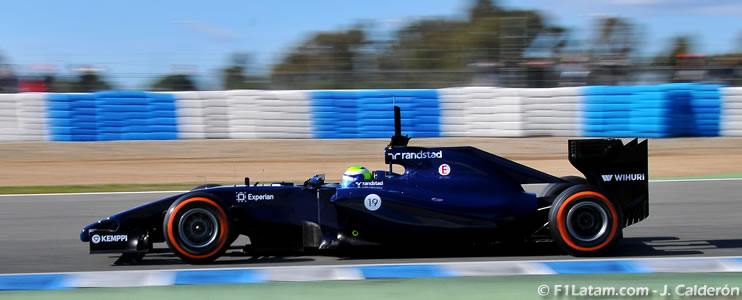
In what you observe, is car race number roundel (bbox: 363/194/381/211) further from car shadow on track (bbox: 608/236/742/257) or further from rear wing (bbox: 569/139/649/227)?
car shadow on track (bbox: 608/236/742/257)

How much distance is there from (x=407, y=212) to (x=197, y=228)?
1.82m

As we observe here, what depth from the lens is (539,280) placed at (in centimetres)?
605

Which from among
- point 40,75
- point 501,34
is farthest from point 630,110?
point 40,75

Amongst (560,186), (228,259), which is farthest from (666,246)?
(228,259)

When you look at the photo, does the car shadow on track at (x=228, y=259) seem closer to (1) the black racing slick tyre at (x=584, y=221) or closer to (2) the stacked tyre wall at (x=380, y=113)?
(1) the black racing slick tyre at (x=584, y=221)

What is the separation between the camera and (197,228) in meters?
6.74

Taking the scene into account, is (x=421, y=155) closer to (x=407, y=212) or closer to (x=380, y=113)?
(x=407, y=212)

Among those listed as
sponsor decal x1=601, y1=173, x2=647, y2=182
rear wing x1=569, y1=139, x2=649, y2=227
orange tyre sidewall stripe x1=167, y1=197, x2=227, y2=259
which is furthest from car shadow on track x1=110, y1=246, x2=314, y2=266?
sponsor decal x1=601, y1=173, x2=647, y2=182

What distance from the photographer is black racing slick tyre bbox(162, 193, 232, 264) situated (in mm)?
6664

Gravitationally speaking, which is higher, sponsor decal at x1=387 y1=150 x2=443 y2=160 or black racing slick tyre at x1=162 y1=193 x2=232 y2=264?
sponsor decal at x1=387 y1=150 x2=443 y2=160

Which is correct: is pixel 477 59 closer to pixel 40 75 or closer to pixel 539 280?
pixel 40 75

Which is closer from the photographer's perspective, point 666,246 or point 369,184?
point 369,184

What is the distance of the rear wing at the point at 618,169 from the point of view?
23.0 feet

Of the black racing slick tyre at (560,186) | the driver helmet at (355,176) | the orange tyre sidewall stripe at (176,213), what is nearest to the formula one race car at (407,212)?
the orange tyre sidewall stripe at (176,213)
